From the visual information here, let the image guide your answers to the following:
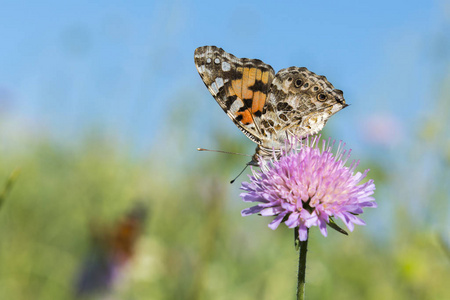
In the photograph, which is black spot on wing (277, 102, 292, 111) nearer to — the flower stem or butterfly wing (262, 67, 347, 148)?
butterfly wing (262, 67, 347, 148)

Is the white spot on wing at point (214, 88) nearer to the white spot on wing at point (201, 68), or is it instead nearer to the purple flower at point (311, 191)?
the white spot on wing at point (201, 68)

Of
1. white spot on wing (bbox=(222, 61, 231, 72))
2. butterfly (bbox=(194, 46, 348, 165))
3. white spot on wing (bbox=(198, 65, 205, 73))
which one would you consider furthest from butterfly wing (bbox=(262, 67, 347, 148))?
white spot on wing (bbox=(198, 65, 205, 73))

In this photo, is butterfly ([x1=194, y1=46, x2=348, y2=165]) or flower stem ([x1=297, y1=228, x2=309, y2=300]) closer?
flower stem ([x1=297, y1=228, x2=309, y2=300])

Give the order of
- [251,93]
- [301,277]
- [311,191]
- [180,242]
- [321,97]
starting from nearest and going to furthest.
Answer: [301,277] → [311,191] → [321,97] → [251,93] → [180,242]

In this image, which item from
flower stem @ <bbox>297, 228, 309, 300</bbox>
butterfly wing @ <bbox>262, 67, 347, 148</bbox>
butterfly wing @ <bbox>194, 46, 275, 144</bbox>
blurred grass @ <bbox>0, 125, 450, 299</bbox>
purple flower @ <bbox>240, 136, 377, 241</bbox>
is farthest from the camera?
blurred grass @ <bbox>0, 125, 450, 299</bbox>

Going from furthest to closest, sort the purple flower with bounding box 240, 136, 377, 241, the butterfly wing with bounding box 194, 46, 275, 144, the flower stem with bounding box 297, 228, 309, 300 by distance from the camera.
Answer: the butterfly wing with bounding box 194, 46, 275, 144 < the purple flower with bounding box 240, 136, 377, 241 < the flower stem with bounding box 297, 228, 309, 300

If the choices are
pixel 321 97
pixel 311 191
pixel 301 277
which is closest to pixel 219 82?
pixel 321 97

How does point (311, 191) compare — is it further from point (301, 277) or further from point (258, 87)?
point (258, 87)
